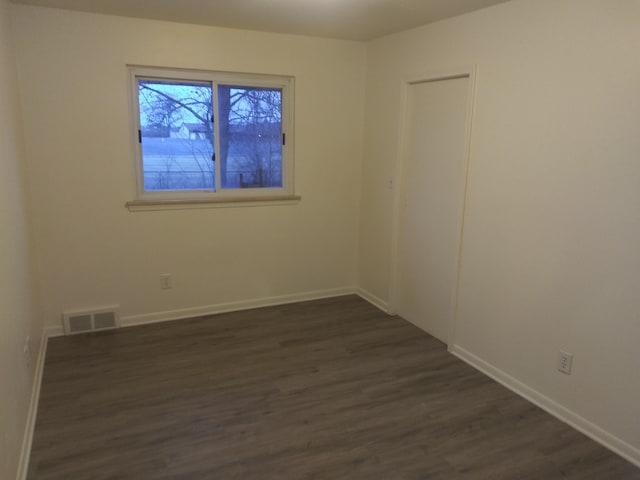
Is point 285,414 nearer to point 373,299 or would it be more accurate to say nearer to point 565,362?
point 565,362

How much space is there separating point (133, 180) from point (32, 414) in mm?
1798

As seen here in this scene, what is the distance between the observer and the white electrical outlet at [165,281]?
377 centimetres

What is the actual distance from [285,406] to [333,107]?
2680mm

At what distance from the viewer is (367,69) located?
4145 millimetres

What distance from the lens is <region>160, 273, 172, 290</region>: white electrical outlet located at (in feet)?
12.4

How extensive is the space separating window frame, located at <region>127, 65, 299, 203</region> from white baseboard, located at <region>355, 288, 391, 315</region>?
1.22m

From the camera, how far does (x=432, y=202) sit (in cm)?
350

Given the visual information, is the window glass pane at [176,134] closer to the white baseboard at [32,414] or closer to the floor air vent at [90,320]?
the floor air vent at [90,320]

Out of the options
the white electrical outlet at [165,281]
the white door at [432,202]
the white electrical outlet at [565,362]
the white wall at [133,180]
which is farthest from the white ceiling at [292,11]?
the white electrical outlet at [565,362]

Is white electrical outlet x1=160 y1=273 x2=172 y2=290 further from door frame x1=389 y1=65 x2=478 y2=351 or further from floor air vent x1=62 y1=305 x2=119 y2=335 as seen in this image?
door frame x1=389 y1=65 x2=478 y2=351

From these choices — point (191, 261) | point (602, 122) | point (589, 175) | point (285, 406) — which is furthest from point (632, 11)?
point (191, 261)

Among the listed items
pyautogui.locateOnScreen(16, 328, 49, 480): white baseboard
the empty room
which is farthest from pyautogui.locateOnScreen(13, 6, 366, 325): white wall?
pyautogui.locateOnScreen(16, 328, 49, 480): white baseboard

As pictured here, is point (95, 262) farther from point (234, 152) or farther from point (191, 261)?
point (234, 152)

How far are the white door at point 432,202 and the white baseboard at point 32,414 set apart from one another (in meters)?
2.71
